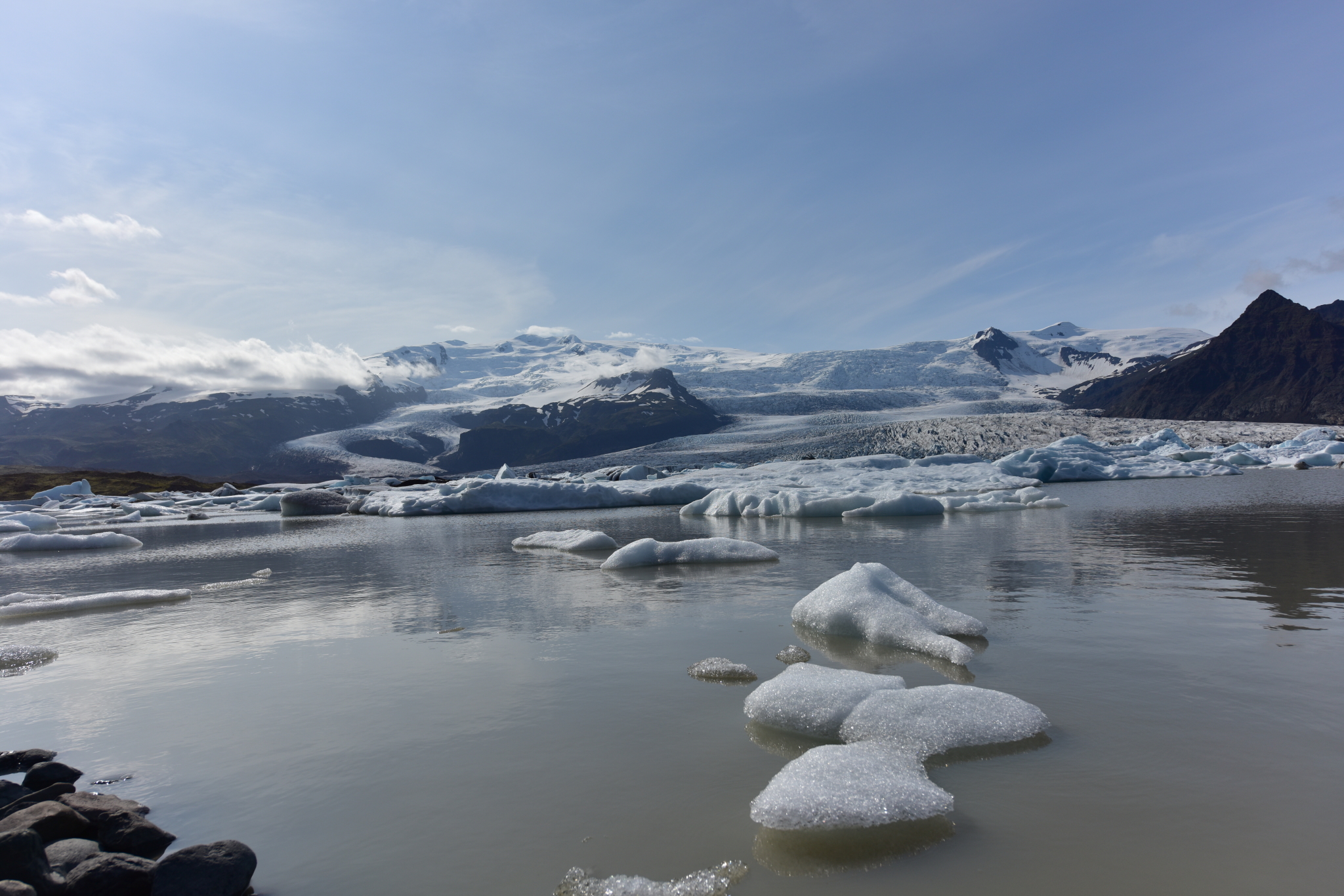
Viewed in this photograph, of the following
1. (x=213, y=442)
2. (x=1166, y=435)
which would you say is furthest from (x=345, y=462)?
(x=1166, y=435)

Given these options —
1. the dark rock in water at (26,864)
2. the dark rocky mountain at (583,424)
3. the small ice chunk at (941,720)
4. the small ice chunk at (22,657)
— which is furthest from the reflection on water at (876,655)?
the dark rocky mountain at (583,424)

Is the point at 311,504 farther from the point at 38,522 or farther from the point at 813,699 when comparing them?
the point at 813,699

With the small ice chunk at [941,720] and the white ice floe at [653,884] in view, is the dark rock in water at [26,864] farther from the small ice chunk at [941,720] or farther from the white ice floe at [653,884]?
the small ice chunk at [941,720]

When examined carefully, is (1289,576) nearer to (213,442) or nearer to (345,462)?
(345,462)

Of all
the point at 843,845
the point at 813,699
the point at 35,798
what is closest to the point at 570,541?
the point at 813,699

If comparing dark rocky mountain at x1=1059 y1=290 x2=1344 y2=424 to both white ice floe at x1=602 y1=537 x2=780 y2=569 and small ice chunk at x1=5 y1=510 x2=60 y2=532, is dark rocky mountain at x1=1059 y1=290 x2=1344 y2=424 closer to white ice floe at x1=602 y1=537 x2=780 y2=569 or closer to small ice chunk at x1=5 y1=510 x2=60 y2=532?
white ice floe at x1=602 y1=537 x2=780 y2=569

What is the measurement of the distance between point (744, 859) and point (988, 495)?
20425mm

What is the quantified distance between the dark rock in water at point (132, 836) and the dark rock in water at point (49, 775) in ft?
2.22

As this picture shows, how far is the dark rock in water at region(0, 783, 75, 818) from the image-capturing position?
9.52 feet

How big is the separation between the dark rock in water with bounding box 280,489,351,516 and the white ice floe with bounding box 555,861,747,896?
1306 inches

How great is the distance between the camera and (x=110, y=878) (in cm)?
243

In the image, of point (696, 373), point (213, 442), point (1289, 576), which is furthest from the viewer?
point (213, 442)

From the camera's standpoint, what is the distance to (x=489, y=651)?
546cm

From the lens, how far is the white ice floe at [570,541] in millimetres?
12609
